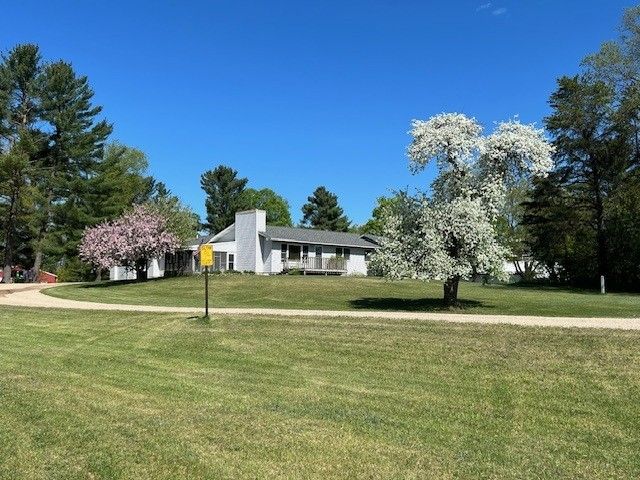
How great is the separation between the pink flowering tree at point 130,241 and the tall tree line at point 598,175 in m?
25.7

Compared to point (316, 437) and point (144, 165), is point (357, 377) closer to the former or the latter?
point (316, 437)

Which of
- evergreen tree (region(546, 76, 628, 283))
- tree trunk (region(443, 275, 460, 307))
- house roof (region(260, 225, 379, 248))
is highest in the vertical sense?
evergreen tree (region(546, 76, 628, 283))

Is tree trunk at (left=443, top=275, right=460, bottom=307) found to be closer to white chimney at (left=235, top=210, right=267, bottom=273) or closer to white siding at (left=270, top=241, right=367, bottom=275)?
white siding at (left=270, top=241, right=367, bottom=275)

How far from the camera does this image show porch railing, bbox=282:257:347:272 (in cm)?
4172

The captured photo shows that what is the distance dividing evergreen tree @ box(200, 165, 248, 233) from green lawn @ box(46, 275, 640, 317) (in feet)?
132

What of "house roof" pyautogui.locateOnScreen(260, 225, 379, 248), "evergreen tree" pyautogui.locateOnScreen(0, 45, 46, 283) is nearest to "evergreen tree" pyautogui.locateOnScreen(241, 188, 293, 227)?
"house roof" pyautogui.locateOnScreen(260, 225, 379, 248)

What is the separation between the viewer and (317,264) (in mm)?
42312

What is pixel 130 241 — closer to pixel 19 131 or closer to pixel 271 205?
pixel 19 131

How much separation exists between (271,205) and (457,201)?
71.8 meters

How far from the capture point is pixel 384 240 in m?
18.1

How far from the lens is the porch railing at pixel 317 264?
41.7 meters

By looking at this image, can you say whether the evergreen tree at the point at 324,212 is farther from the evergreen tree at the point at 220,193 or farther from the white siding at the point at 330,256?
the white siding at the point at 330,256

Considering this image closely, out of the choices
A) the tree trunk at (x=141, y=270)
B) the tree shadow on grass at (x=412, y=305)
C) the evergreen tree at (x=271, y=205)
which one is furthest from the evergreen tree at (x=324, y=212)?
the tree shadow on grass at (x=412, y=305)

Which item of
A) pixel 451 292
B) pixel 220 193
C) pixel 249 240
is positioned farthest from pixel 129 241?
pixel 220 193
